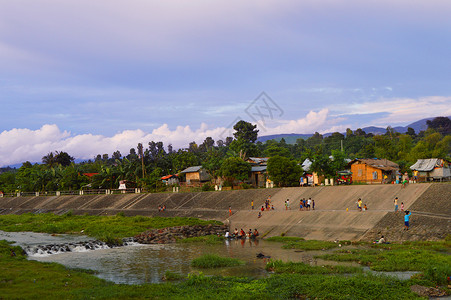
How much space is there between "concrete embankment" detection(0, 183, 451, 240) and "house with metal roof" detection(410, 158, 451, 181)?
10731mm

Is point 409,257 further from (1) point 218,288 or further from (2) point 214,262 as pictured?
(1) point 218,288

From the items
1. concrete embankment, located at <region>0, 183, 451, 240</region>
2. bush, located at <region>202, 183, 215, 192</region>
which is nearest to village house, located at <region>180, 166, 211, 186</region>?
bush, located at <region>202, 183, 215, 192</region>

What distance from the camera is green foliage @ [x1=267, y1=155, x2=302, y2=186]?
64.7 meters

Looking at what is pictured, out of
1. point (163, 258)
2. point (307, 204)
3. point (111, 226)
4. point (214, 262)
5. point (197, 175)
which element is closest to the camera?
point (214, 262)

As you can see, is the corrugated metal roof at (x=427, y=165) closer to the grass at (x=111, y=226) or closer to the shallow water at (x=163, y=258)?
the shallow water at (x=163, y=258)

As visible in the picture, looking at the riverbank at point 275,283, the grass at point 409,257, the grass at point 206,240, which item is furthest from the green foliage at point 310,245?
the grass at point 206,240

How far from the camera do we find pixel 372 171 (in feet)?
207

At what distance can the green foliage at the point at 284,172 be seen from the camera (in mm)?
64688

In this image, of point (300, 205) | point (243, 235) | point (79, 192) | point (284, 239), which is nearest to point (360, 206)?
point (300, 205)

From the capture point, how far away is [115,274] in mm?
28656

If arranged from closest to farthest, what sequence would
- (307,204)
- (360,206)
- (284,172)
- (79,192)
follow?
(360,206) < (307,204) < (284,172) < (79,192)

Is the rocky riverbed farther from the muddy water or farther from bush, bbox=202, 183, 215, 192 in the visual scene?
bush, bbox=202, 183, 215, 192

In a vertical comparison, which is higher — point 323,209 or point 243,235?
point 323,209

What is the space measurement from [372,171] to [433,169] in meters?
10.6
